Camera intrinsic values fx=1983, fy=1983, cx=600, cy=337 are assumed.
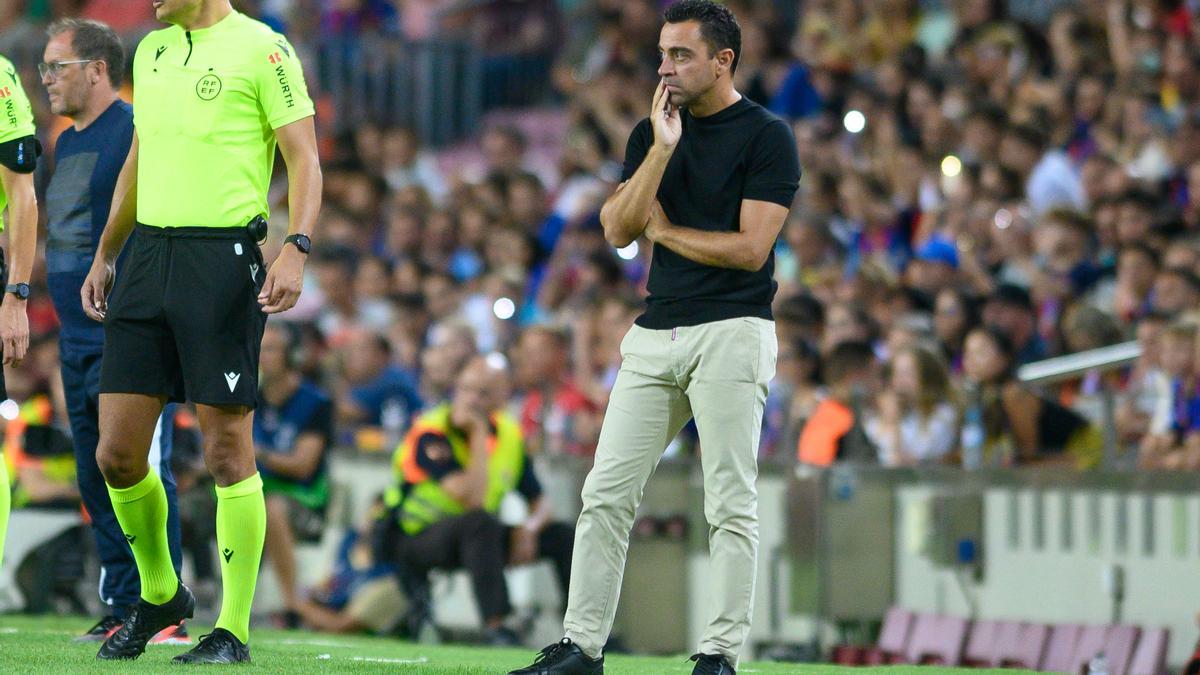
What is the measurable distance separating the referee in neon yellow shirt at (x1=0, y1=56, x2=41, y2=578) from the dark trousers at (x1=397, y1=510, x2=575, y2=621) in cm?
391

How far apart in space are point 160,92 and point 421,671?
7.13ft

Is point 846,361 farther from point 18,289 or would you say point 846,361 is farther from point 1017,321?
point 18,289

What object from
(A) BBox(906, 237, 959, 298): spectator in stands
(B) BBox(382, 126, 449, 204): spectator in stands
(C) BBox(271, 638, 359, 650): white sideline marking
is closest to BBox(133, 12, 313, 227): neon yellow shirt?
(C) BBox(271, 638, 359, 650): white sideline marking

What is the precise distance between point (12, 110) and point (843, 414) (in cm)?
497

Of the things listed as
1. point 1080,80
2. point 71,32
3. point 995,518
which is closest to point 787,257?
point 1080,80

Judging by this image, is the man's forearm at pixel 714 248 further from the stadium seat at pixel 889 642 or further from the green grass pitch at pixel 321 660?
the stadium seat at pixel 889 642

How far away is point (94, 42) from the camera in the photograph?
25.5 feet

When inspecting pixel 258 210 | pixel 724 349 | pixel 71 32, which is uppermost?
pixel 71 32

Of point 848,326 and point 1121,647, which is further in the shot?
point 848,326

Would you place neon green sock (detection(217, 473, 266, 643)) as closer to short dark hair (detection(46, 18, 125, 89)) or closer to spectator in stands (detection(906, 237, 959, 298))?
short dark hair (detection(46, 18, 125, 89))

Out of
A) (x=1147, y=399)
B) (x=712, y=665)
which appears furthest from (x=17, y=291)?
(x=1147, y=399)

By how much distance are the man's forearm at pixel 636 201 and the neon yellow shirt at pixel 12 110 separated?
7.90 feet

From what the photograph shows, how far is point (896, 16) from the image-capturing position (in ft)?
52.3

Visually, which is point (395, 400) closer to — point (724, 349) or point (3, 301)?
point (3, 301)
